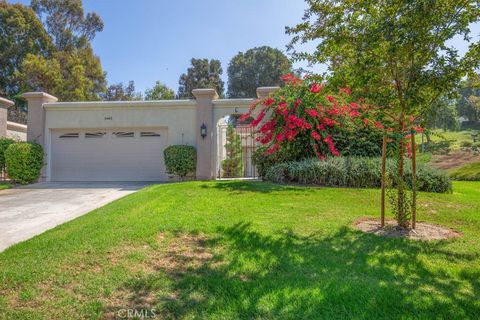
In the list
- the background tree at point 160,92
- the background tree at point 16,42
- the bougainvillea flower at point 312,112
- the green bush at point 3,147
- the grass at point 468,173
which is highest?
the background tree at point 16,42

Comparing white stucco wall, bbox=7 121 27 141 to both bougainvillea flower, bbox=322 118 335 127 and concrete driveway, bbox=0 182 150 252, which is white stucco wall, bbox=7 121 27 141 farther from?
bougainvillea flower, bbox=322 118 335 127

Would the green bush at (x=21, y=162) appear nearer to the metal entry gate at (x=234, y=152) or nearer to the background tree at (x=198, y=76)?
the metal entry gate at (x=234, y=152)

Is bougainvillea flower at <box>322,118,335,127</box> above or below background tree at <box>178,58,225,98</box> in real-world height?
below

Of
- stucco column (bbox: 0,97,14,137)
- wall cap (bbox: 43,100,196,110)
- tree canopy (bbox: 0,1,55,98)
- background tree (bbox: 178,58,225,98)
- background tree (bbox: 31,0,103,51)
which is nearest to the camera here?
wall cap (bbox: 43,100,196,110)

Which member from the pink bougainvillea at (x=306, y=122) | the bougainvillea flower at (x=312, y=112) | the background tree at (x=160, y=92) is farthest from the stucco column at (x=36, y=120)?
the background tree at (x=160, y=92)

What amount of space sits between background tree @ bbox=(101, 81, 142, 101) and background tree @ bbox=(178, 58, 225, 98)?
17.8 feet

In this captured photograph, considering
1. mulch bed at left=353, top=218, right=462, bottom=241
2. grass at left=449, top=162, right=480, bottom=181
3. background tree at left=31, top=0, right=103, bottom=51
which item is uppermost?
background tree at left=31, top=0, right=103, bottom=51

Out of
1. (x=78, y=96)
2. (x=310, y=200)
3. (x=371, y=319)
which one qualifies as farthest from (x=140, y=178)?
(x=78, y=96)

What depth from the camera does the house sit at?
41.1 ft

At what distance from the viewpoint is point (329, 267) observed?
3494mm

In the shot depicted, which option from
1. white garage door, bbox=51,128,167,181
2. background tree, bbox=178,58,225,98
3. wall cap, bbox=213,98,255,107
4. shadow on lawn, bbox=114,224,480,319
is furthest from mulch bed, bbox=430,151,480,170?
background tree, bbox=178,58,225,98

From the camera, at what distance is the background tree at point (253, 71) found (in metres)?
35.6

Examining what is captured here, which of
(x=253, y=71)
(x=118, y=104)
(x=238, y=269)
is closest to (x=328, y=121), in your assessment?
(x=238, y=269)

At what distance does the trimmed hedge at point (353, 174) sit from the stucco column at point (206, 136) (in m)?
3.85
